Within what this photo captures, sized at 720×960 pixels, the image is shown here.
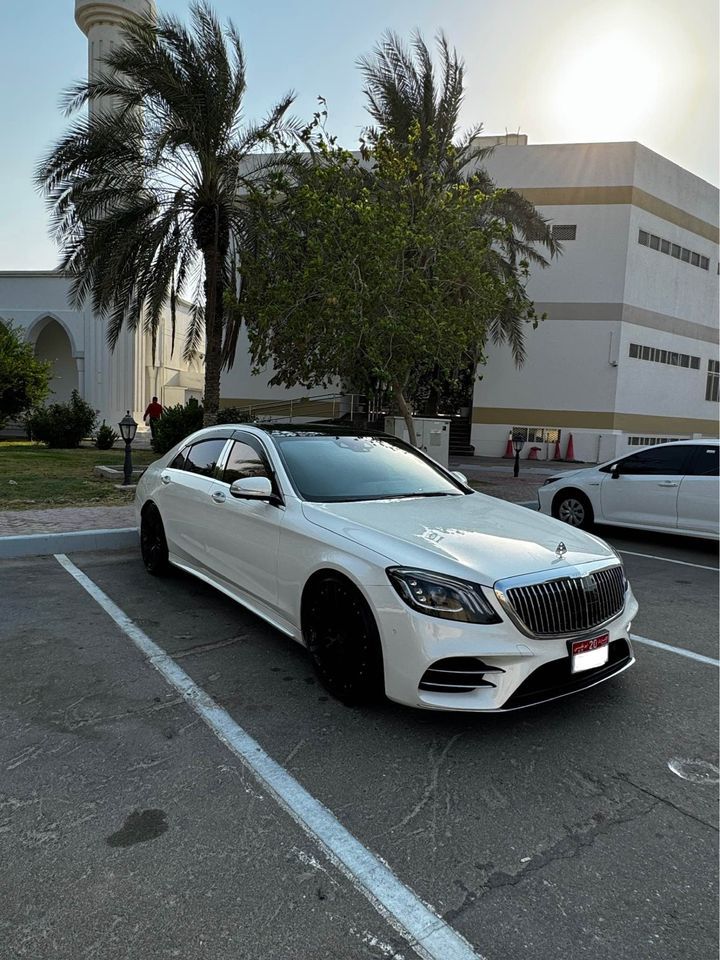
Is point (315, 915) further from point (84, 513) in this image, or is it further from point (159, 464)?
point (84, 513)

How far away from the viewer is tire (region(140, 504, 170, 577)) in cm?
602

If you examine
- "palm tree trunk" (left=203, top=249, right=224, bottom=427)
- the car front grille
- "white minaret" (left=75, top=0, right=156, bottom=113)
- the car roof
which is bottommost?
the car front grille

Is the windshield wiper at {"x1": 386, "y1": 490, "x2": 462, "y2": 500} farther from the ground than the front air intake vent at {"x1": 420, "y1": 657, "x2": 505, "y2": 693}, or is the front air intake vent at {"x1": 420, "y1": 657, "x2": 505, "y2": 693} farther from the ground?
the windshield wiper at {"x1": 386, "y1": 490, "x2": 462, "y2": 500}

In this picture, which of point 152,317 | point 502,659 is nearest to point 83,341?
point 152,317

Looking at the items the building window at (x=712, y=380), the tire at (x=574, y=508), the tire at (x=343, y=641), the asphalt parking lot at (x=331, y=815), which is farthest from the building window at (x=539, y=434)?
the tire at (x=343, y=641)

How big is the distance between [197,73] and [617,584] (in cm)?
1303

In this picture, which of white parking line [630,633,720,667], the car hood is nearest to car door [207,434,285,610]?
the car hood

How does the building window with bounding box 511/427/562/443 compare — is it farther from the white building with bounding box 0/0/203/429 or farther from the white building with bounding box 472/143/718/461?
the white building with bounding box 0/0/203/429

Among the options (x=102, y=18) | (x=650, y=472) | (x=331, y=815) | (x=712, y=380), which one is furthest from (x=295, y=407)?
(x=331, y=815)

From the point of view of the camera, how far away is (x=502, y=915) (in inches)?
85.0

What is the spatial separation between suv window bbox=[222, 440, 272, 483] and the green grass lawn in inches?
205

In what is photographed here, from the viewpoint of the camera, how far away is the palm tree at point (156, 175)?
1258 centimetres

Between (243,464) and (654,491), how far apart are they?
19.7 ft

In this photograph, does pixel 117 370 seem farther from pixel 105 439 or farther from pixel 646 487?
pixel 646 487
